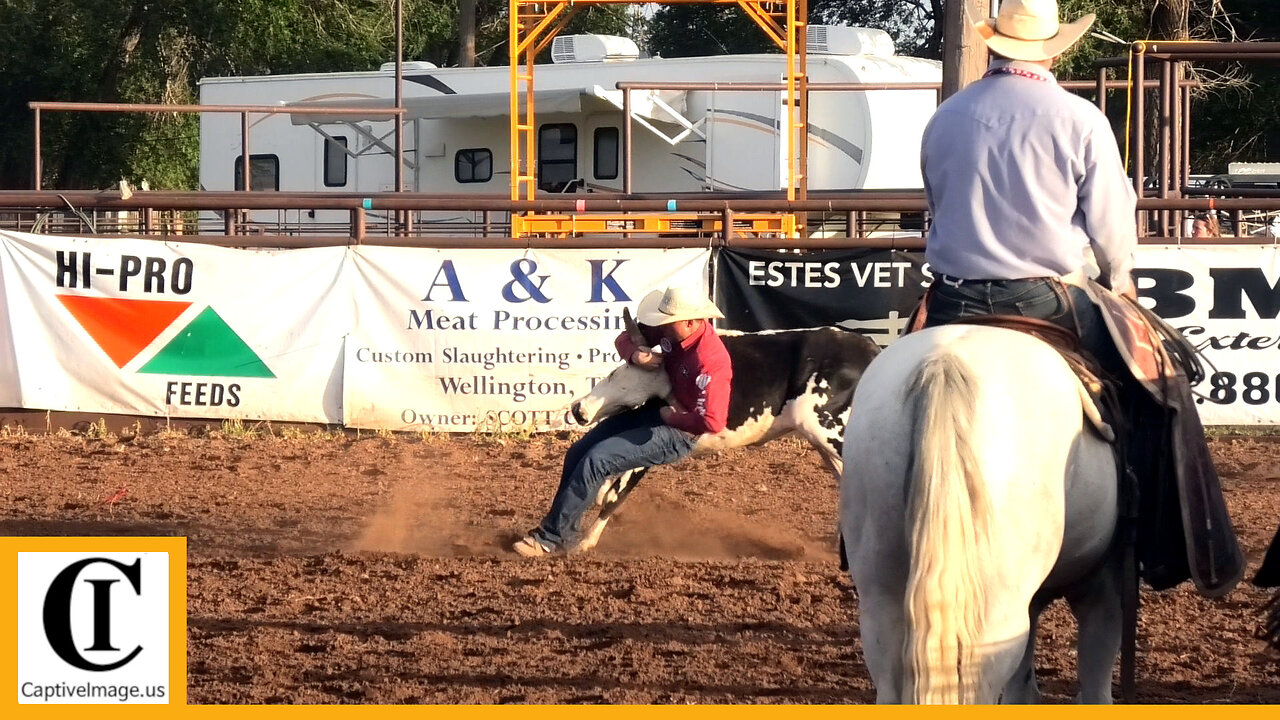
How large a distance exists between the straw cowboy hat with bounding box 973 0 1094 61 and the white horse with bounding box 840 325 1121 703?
79cm

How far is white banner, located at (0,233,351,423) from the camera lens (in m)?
11.1

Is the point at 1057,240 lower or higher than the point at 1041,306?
higher

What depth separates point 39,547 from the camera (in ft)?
13.8

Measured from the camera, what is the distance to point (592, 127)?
18766mm

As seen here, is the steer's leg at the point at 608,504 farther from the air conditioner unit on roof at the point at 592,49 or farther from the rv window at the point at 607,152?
the air conditioner unit on roof at the point at 592,49

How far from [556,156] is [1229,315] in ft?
32.8

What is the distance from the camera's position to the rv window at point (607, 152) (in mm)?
18672

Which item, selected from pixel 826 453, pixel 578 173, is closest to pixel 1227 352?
pixel 826 453

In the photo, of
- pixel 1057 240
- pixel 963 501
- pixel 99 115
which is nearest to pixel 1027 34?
pixel 1057 240

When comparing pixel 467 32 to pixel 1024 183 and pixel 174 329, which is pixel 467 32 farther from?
pixel 1024 183

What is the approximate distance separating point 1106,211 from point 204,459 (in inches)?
297

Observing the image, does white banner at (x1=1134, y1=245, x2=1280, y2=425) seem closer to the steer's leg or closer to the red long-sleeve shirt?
the red long-sleeve shirt

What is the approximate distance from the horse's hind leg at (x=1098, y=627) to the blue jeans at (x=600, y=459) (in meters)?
3.18

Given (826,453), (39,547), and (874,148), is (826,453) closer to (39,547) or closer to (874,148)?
(39,547)
